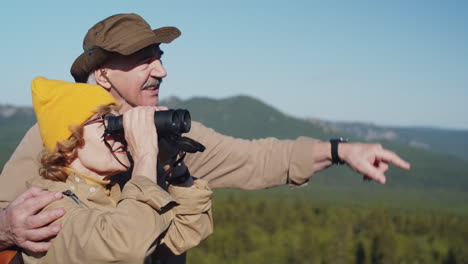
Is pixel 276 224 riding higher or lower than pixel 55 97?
lower

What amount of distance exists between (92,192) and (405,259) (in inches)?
257

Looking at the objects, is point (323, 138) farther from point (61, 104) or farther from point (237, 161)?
point (61, 104)

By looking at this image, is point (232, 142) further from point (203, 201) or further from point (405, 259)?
point (405, 259)

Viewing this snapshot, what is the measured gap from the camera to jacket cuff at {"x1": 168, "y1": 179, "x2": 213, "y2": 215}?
6.50 ft

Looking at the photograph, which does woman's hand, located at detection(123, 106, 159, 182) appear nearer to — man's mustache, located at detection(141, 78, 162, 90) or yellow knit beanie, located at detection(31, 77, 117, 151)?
yellow knit beanie, located at detection(31, 77, 117, 151)

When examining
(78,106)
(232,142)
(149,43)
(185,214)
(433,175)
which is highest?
(149,43)

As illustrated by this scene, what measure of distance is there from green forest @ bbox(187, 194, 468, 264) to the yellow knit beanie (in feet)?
15.7

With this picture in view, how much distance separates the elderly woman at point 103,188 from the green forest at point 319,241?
4654 millimetres

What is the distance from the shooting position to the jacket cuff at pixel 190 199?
1980 millimetres

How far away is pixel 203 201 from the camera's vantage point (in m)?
2.03

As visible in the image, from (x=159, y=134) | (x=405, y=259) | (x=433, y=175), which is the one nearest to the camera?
(x=159, y=134)

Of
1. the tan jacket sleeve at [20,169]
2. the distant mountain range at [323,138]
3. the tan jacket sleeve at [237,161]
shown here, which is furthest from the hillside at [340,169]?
the tan jacket sleeve at [20,169]

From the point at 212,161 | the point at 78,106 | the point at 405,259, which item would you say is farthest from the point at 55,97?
the point at 405,259

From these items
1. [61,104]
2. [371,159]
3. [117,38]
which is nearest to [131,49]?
[117,38]
